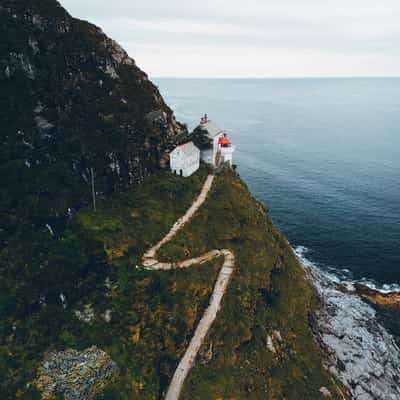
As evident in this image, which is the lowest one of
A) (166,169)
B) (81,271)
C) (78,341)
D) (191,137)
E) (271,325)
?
(271,325)

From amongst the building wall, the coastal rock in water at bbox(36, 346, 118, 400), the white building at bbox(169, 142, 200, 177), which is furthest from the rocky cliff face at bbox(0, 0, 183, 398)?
the white building at bbox(169, 142, 200, 177)

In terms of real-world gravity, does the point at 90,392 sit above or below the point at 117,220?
below

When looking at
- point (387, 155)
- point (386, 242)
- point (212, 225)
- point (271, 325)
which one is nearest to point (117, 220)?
point (212, 225)

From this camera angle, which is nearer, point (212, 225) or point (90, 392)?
point (90, 392)

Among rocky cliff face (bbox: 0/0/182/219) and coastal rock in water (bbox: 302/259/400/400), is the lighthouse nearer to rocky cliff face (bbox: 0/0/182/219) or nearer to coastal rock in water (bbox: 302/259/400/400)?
rocky cliff face (bbox: 0/0/182/219)

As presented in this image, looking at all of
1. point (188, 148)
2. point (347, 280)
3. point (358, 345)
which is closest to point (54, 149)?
point (188, 148)

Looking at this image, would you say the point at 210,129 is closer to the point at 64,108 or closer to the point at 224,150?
the point at 224,150

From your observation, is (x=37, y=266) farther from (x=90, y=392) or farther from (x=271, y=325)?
(x=271, y=325)
